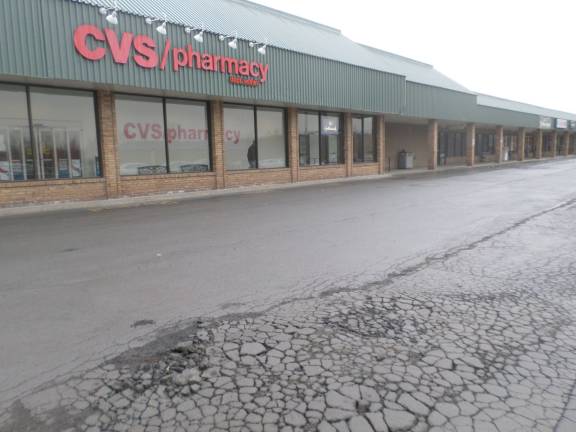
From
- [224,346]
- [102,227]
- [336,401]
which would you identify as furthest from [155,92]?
[336,401]

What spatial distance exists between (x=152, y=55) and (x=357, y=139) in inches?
528

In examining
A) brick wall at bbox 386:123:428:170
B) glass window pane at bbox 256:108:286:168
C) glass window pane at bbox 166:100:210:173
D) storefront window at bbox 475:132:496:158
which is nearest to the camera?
glass window pane at bbox 166:100:210:173

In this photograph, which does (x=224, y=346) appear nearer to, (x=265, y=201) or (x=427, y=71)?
(x=265, y=201)

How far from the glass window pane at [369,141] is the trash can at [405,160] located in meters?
7.80

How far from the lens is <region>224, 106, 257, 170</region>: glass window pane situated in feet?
59.4

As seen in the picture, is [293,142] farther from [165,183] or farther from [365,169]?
[165,183]

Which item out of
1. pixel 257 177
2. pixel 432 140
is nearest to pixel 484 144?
pixel 432 140

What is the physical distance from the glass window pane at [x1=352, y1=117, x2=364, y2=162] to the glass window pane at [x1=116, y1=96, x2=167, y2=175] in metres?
11.7

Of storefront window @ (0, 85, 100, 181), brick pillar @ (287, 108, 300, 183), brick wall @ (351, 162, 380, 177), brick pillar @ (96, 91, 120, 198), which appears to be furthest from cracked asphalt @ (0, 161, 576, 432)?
brick wall @ (351, 162, 380, 177)

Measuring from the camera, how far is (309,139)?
2162 cm

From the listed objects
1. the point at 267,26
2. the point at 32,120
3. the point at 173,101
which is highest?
the point at 267,26

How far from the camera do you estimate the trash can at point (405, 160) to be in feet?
107

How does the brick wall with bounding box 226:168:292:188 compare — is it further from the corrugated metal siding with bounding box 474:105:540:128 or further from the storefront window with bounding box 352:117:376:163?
the corrugated metal siding with bounding box 474:105:540:128

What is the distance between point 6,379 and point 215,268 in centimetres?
302
